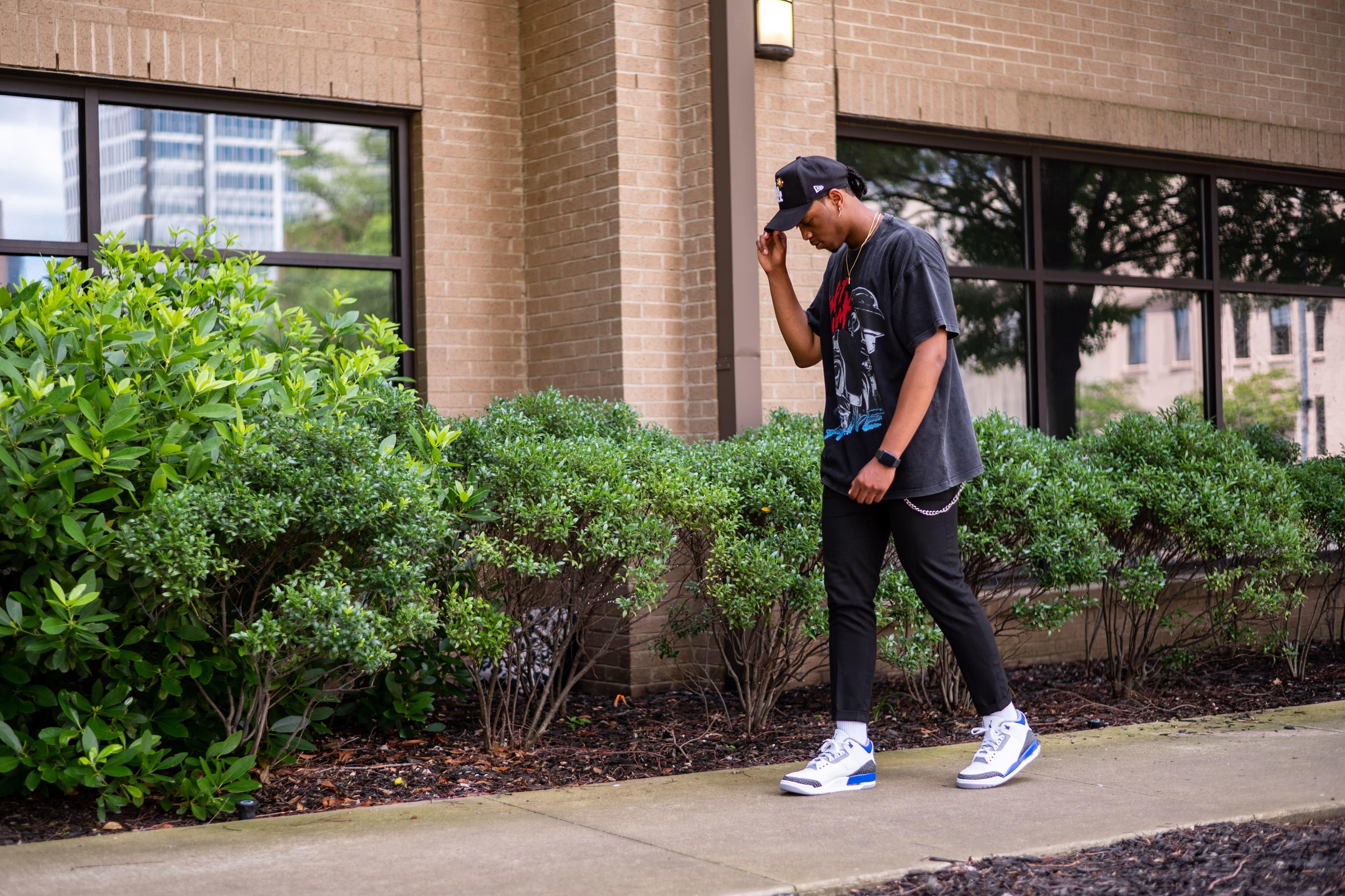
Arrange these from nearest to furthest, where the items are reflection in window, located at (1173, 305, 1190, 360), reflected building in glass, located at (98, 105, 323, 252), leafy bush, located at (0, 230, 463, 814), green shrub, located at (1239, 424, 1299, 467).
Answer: leafy bush, located at (0, 230, 463, 814) → reflected building in glass, located at (98, 105, 323, 252) → green shrub, located at (1239, 424, 1299, 467) → reflection in window, located at (1173, 305, 1190, 360)

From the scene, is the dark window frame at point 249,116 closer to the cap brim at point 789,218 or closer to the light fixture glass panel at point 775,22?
the light fixture glass panel at point 775,22

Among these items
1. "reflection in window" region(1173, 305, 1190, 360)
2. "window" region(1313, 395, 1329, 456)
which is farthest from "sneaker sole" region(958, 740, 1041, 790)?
"window" region(1313, 395, 1329, 456)

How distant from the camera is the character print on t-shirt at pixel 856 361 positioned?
4.45 metres

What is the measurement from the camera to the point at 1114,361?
908 cm

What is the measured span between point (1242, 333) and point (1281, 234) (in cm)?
83

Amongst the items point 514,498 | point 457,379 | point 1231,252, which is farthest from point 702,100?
point 1231,252

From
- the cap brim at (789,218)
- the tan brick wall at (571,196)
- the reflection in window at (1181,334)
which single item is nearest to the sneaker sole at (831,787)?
the cap brim at (789,218)

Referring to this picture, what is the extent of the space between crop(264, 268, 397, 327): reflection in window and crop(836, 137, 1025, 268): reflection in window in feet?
8.79

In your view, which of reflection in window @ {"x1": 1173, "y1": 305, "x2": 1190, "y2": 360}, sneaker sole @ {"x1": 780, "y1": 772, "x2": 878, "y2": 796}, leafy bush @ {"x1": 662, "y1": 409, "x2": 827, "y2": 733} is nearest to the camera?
sneaker sole @ {"x1": 780, "y1": 772, "x2": 878, "y2": 796}

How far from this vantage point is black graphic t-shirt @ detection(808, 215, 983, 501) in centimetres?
436

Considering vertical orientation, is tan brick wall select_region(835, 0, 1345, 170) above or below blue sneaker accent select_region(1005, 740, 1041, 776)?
above

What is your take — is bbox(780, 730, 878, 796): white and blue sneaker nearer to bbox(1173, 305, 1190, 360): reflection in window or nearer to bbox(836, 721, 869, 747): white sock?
bbox(836, 721, 869, 747): white sock

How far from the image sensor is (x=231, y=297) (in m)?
5.19

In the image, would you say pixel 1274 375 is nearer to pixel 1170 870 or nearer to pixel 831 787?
pixel 831 787
